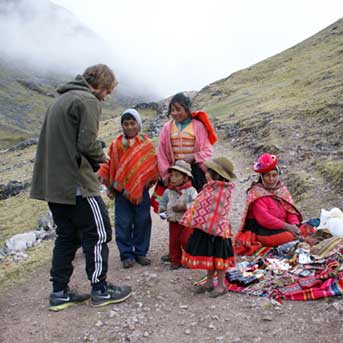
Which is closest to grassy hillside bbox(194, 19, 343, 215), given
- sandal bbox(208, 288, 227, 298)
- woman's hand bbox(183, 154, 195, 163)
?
woman's hand bbox(183, 154, 195, 163)

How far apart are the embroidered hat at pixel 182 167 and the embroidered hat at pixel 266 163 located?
1.02 m

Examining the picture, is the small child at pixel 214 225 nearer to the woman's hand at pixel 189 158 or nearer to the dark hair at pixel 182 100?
the woman's hand at pixel 189 158

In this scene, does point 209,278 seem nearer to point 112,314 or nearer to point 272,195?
point 112,314

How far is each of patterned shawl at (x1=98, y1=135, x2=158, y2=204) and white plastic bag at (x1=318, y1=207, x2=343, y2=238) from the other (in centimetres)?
225

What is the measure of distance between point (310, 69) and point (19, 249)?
25216 millimetres

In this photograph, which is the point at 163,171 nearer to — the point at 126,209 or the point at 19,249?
the point at 126,209

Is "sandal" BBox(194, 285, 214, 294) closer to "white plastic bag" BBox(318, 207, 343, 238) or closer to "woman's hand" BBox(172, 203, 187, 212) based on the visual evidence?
"woman's hand" BBox(172, 203, 187, 212)

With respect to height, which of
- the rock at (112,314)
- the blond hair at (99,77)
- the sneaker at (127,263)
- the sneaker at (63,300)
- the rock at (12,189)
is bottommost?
the rock at (12,189)

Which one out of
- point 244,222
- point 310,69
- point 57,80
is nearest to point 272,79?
point 310,69

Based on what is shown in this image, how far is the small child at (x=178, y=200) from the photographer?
5582mm

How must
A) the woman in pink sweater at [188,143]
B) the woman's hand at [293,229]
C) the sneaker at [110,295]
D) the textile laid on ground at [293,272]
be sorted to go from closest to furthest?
the textile laid on ground at [293,272], the sneaker at [110,295], the woman in pink sweater at [188,143], the woman's hand at [293,229]

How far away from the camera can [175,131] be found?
595cm

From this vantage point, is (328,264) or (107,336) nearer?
(107,336)

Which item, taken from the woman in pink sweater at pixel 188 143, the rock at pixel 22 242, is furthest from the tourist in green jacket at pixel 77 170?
the rock at pixel 22 242
